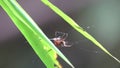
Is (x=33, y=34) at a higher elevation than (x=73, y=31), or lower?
higher

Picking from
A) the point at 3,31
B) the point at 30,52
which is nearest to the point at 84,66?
the point at 30,52

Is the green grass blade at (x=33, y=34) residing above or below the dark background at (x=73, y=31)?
above

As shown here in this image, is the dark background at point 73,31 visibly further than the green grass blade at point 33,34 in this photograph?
Yes

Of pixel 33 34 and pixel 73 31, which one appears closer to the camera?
pixel 33 34

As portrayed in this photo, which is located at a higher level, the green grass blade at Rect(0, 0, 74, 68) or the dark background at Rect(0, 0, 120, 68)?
the green grass blade at Rect(0, 0, 74, 68)

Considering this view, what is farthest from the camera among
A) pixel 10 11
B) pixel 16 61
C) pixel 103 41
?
pixel 103 41

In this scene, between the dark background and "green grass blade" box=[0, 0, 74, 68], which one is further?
the dark background

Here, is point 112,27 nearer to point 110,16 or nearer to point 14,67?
point 110,16

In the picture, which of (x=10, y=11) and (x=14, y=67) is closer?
(x=10, y=11)
